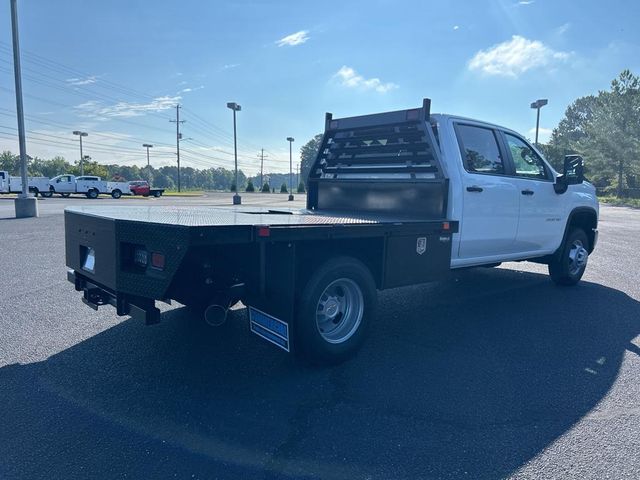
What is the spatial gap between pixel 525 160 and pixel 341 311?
3.76 m

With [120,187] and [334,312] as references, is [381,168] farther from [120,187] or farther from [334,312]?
[120,187]

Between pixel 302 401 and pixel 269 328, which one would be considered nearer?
pixel 302 401

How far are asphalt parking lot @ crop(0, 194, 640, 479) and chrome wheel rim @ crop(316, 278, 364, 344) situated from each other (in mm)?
287

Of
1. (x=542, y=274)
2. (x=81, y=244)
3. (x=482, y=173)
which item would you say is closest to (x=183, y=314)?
(x=81, y=244)

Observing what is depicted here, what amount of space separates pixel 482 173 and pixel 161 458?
14.4ft

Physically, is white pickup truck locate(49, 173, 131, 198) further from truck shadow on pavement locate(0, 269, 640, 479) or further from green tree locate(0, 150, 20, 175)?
green tree locate(0, 150, 20, 175)

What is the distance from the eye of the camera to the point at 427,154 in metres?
5.11

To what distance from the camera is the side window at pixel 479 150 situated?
17.3ft

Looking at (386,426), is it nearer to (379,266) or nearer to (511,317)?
(379,266)

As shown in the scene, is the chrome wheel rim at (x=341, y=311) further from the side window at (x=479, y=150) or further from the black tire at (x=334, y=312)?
the side window at (x=479, y=150)

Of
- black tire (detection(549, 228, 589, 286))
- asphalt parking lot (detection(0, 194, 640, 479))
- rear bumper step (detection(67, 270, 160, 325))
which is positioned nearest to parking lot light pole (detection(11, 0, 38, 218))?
asphalt parking lot (detection(0, 194, 640, 479))

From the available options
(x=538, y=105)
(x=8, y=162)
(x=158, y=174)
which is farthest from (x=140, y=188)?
(x=158, y=174)

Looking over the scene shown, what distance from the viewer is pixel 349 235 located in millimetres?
3664

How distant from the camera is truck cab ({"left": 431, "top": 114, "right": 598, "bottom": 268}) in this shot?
507cm
